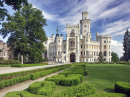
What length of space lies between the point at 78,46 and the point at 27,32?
1325 inches

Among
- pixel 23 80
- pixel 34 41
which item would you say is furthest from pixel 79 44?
pixel 23 80

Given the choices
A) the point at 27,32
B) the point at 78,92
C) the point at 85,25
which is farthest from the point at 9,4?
the point at 85,25

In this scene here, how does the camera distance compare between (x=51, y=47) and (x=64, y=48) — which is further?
(x=51, y=47)

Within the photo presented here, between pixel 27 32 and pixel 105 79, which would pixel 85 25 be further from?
pixel 105 79

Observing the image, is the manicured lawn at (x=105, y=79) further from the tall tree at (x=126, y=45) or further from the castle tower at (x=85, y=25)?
the castle tower at (x=85, y=25)

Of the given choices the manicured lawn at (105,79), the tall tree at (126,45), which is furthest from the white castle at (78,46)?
the manicured lawn at (105,79)

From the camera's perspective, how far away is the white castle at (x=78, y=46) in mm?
63969

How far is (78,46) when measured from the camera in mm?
63344

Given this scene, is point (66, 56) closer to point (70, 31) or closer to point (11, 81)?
point (70, 31)

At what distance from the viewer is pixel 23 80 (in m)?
11.5

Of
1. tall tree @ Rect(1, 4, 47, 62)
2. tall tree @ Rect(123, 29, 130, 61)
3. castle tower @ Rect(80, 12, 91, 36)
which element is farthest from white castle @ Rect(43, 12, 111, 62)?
tall tree @ Rect(1, 4, 47, 62)

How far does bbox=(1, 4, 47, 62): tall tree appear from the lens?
32.0 m

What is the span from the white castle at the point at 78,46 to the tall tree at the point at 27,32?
26445mm

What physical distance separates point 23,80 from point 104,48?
68.3 m
